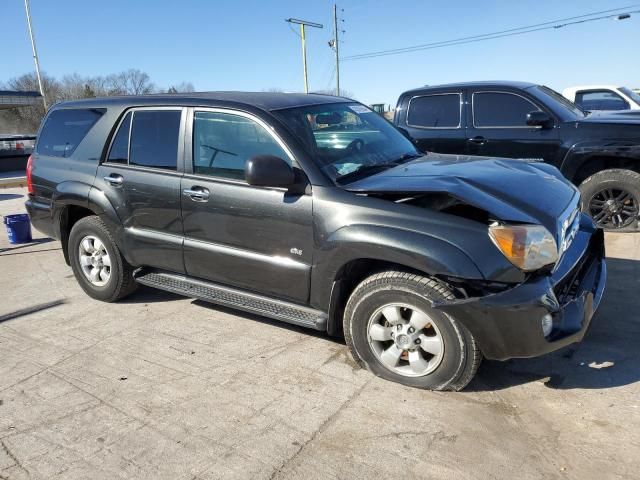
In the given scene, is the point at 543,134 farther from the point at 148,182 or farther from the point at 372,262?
the point at 148,182

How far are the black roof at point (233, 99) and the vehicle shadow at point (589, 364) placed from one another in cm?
239

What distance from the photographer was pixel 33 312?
4.82 metres

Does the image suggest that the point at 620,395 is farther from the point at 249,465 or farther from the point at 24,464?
the point at 24,464

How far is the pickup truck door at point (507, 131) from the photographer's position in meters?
6.49

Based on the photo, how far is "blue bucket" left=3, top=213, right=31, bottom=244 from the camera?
7430mm

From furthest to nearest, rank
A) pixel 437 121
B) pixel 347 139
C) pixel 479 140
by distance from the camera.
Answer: pixel 437 121 → pixel 479 140 → pixel 347 139

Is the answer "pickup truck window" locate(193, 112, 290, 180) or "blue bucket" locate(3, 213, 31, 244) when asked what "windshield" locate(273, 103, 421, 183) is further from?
"blue bucket" locate(3, 213, 31, 244)

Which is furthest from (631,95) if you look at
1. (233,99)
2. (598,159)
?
(233,99)

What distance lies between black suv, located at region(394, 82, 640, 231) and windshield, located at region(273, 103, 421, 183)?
263 centimetres

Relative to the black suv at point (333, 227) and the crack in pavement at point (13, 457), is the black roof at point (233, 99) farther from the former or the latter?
the crack in pavement at point (13, 457)

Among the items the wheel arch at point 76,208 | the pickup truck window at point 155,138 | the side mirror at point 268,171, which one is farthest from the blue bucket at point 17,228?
the side mirror at point 268,171

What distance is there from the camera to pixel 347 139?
3986 mm

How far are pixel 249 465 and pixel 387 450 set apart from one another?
70 cm

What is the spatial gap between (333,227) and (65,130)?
3.21 meters
